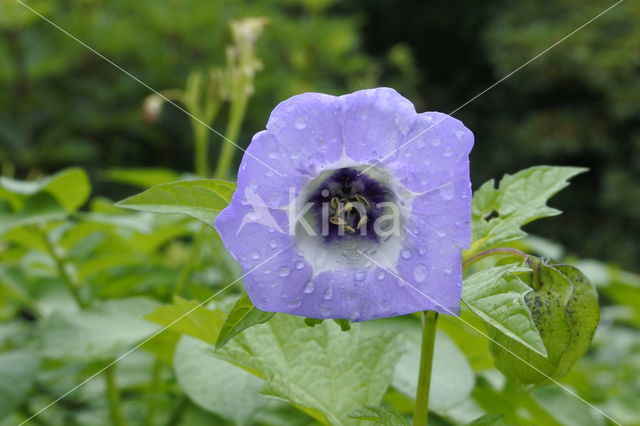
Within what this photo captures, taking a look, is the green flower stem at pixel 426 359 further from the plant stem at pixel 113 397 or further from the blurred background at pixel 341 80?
the blurred background at pixel 341 80

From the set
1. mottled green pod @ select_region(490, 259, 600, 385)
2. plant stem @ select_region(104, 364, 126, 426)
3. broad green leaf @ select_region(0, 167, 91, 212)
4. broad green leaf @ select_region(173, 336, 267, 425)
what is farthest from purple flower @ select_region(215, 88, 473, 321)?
broad green leaf @ select_region(0, 167, 91, 212)

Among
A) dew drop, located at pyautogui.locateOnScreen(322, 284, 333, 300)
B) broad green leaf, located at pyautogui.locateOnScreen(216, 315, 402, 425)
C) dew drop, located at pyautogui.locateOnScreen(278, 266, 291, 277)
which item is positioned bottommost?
broad green leaf, located at pyautogui.locateOnScreen(216, 315, 402, 425)

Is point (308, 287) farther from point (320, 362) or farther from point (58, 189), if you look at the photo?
point (58, 189)

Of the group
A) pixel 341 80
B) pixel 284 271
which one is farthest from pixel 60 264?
pixel 341 80

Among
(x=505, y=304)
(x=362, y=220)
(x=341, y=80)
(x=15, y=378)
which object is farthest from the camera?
(x=341, y=80)

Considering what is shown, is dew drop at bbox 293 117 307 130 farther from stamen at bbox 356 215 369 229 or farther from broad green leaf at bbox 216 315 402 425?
broad green leaf at bbox 216 315 402 425
